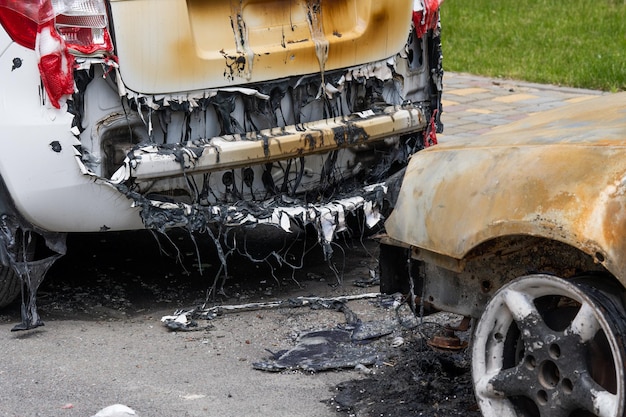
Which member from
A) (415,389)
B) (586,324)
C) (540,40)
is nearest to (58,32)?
(415,389)

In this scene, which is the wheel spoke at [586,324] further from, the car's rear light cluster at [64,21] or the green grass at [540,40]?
the green grass at [540,40]

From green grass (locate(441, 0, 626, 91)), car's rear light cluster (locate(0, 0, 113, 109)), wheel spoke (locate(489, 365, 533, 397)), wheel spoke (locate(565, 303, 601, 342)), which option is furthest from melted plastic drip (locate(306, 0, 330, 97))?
green grass (locate(441, 0, 626, 91))

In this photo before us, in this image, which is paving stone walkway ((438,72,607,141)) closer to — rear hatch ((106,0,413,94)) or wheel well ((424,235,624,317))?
rear hatch ((106,0,413,94))

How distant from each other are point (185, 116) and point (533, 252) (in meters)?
1.60

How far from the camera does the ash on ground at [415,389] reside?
143 inches

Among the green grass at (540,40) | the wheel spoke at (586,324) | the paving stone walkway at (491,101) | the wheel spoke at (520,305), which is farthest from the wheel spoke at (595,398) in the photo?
the green grass at (540,40)

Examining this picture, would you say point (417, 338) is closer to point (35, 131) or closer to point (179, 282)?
point (179, 282)

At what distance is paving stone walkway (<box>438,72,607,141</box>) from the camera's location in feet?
25.9

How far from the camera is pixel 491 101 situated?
28.5 ft

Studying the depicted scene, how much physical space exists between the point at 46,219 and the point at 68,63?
A: 61 centimetres

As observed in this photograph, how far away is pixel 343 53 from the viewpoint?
15.0ft

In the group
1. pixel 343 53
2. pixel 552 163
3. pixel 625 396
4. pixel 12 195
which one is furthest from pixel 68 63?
pixel 625 396

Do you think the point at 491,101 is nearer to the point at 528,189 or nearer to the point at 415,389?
the point at 415,389

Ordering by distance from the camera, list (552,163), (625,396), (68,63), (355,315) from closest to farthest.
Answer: (625,396) → (552,163) → (68,63) → (355,315)
